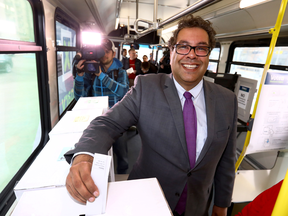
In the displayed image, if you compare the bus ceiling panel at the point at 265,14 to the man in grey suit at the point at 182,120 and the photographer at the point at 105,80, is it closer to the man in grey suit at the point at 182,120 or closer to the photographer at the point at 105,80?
the man in grey suit at the point at 182,120

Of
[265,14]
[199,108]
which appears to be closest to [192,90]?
[199,108]

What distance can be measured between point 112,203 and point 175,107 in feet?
2.32

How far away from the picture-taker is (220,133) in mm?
1133

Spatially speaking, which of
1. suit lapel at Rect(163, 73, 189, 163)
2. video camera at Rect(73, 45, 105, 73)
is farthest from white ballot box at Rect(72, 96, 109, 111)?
suit lapel at Rect(163, 73, 189, 163)

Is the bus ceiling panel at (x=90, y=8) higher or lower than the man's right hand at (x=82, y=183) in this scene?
higher

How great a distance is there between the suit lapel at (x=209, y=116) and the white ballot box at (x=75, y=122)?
1.04 metres

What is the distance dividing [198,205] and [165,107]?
76 centimetres

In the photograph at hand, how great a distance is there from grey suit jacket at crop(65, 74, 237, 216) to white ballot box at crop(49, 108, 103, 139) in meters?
0.63

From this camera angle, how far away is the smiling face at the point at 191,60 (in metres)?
1.14

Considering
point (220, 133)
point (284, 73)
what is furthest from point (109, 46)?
point (284, 73)

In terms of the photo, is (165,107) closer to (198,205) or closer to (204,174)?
(204,174)

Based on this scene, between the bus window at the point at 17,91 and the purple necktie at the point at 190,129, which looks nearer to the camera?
the purple necktie at the point at 190,129

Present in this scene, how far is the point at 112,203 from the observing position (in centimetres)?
58

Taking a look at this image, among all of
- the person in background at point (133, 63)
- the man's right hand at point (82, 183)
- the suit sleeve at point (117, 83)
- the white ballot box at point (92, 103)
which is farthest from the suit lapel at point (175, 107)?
the person in background at point (133, 63)
